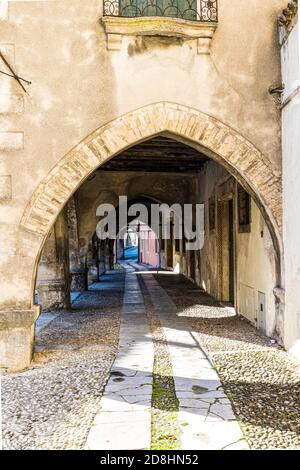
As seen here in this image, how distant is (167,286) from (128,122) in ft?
30.8

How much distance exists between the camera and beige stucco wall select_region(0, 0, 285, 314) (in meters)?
5.28

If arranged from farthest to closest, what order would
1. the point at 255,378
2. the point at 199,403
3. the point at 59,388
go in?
the point at 255,378 → the point at 59,388 → the point at 199,403

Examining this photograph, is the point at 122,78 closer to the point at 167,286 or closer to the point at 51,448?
the point at 51,448

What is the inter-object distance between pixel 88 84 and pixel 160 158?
18.9 ft

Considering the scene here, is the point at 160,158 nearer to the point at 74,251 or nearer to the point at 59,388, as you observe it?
the point at 74,251

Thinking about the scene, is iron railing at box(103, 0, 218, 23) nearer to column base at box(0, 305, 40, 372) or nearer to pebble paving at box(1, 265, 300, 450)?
column base at box(0, 305, 40, 372)

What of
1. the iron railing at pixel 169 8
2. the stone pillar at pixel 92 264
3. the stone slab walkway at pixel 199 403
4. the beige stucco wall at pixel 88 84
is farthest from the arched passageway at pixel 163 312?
the stone pillar at pixel 92 264

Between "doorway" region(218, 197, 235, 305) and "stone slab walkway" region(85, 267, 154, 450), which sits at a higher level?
"doorway" region(218, 197, 235, 305)

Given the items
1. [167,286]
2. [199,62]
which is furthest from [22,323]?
[167,286]

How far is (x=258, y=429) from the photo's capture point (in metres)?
3.20

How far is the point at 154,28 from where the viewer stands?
5.36 meters

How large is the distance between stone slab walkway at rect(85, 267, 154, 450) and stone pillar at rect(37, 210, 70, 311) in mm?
3290

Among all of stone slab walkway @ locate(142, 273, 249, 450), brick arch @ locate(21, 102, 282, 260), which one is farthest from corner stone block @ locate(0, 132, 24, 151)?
stone slab walkway @ locate(142, 273, 249, 450)

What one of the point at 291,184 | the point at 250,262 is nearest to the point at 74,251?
the point at 250,262
